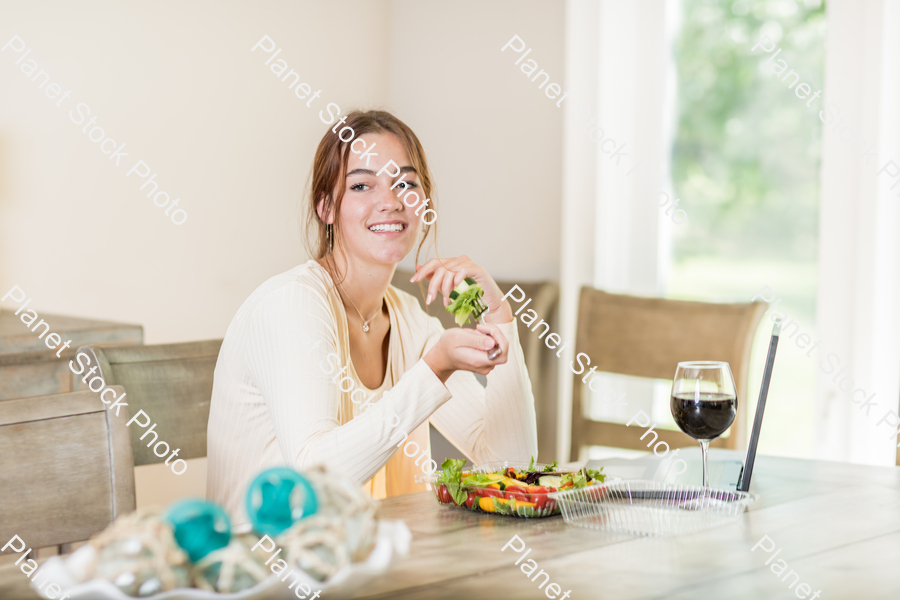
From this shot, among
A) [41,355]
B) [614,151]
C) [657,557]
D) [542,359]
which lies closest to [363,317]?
[41,355]

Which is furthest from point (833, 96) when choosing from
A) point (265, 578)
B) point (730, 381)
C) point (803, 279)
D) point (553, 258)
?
point (265, 578)

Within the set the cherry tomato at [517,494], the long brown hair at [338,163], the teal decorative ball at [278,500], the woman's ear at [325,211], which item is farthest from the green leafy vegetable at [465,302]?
the teal decorative ball at [278,500]

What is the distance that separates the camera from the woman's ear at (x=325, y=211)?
1.42 metres

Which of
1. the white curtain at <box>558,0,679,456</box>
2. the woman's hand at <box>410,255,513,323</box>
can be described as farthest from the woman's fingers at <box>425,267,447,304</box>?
the white curtain at <box>558,0,679,456</box>

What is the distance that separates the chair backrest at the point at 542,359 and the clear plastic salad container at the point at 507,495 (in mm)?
1362

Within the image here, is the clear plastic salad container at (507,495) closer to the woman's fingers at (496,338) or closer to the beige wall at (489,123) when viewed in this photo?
the woman's fingers at (496,338)

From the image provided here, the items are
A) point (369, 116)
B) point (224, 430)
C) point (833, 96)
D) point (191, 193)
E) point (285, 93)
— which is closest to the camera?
point (224, 430)

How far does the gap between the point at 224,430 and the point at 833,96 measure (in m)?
1.52

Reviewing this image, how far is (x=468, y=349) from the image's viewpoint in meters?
1.09

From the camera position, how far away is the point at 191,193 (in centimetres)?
240

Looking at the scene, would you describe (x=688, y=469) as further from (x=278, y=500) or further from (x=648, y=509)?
(x=278, y=500)

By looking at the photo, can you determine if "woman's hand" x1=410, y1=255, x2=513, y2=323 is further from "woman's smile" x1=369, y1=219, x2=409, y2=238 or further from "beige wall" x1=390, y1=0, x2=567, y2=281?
"beige wall" x1=390, y1=0, x2=567, y2=281

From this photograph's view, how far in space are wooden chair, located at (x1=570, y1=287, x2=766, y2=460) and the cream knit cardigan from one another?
1.79 ft

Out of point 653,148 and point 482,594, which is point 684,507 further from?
point 653,148
